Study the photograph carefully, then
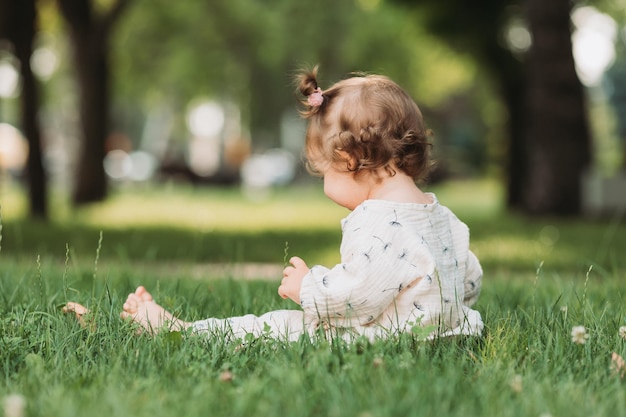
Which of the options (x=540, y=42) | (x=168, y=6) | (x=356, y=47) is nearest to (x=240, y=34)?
(x=356, y=47)

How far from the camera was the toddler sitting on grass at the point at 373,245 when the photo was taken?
3270mm

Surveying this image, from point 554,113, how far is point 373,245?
458 inches

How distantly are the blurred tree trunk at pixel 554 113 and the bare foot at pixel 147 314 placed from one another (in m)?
11.3

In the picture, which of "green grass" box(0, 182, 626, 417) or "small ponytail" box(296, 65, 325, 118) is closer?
"green grass" box(0, 182, 626, 417)

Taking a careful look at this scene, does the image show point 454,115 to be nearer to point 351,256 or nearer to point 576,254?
point 576,254

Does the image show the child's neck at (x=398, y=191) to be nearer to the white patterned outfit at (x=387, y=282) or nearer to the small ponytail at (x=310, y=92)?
the white patterned outfit at (x=387, y=282)

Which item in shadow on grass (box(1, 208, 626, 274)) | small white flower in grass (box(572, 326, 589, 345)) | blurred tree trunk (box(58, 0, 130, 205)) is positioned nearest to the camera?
small white flower in grass (box(572, 326, 589, 345))

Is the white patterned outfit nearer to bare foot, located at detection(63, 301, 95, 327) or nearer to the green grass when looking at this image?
the green grass

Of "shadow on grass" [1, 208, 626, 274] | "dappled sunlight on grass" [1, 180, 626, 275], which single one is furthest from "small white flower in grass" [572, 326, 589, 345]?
"shadow on grass" [1, 208, 626, 274]

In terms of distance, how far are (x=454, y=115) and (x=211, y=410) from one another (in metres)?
58.6

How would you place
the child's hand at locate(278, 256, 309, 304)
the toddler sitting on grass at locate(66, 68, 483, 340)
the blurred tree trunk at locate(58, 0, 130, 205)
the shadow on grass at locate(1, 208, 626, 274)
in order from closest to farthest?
the toddler sitting on grass at locate(66, 68, 483, 340)
the child's hand at locate(278, 256, 309, 304)
the shadow on grass at locate(1, 208, 626, 274)
the blurred tree trunk at locate(58, 0, 130, 205)

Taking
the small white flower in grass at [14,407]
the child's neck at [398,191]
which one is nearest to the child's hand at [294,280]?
the child's neck at [398,191]

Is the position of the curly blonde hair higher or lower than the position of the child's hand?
higher

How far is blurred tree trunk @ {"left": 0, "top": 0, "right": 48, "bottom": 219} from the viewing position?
13.1m
